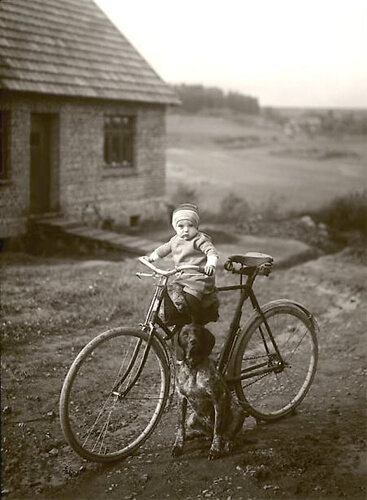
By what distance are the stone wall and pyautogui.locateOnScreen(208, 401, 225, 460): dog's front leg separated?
6.96 m

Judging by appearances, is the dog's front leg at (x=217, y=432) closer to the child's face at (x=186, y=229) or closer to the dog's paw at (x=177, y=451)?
the dog's paw at (x=177, y=451)

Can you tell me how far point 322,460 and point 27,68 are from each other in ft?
26.6

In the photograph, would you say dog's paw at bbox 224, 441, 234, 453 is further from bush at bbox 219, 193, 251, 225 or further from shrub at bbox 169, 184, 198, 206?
shrub at bbox 169, 184, 198, 206

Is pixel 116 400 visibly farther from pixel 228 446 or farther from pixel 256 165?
pixel 256 165

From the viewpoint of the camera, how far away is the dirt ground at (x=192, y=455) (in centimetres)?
321

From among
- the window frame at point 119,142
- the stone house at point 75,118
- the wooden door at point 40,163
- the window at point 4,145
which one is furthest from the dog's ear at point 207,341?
the window frame at point 119,142

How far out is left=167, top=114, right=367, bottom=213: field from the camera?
12.2m

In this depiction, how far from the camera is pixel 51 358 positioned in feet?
16.3

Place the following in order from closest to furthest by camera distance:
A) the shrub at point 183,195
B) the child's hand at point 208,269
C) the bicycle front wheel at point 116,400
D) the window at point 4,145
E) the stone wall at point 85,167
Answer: the bicycle front wheel at point 116,400
the child's hand at point 208,269
the window at point 4,145
the stone wall at point 85,167
the shrub at point 183,195

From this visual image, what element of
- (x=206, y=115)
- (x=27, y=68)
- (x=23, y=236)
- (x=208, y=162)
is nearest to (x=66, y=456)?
(x=23, y=236)

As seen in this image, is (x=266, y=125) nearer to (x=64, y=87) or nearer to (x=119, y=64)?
(x=119, y=64)

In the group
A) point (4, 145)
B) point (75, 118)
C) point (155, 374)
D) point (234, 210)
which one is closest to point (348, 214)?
point (234, 210)

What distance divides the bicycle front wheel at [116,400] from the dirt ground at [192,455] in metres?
0.11

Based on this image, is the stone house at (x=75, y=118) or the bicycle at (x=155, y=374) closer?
the bicycle at (x=155, y=374)
